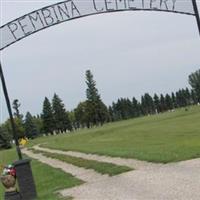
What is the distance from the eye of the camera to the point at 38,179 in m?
23.9

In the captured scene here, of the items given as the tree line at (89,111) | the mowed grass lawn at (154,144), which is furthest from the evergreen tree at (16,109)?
the mowed grass lawn at (154,144)

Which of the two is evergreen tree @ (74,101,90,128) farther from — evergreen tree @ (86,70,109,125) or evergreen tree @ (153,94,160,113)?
evergreen tree @ (153,94,160,113)

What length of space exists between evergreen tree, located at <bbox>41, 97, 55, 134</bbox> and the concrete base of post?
112611 mm

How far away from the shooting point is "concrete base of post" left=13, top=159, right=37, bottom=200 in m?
16.6

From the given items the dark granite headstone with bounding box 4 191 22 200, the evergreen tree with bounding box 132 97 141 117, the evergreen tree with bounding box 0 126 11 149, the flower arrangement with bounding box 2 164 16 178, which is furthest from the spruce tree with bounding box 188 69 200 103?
the dark granite headstone with bounding box 4 191 22 200

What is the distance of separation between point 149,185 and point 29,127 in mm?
122837

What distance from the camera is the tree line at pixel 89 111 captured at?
12388 cm

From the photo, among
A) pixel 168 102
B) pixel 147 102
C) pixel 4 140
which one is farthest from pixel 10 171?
pixel 147 102

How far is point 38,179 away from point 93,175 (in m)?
4.46

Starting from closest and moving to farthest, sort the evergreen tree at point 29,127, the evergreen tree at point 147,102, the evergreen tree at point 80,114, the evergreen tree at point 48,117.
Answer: the evergreen tree at point 48,117
the evergreen tree at point 29,127
the evergreen tree at point 80,114
the evergreen tree at point 147,102

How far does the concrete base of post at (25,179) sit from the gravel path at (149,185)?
87 cm

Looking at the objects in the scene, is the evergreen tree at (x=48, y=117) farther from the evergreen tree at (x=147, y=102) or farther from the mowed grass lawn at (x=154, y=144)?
the mowed grass lawn at (x=154, y=144)

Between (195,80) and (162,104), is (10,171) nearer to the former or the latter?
(195,80)

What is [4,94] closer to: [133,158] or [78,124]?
[133,158]
